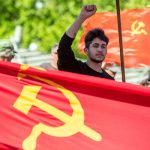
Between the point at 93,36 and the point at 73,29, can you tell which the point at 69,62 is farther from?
the point at 93,36

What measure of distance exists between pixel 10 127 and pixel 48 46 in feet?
58.7

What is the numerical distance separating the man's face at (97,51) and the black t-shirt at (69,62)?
84 mm

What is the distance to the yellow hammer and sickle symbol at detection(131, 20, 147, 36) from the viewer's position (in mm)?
9141

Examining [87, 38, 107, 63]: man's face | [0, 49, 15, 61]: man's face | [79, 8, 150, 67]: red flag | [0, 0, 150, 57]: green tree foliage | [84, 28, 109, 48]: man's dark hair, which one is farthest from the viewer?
[0, 0, 150, 57]: green tree foliage

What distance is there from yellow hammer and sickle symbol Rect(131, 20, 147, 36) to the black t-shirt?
9.67ft

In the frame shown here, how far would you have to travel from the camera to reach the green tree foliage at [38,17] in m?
24.6

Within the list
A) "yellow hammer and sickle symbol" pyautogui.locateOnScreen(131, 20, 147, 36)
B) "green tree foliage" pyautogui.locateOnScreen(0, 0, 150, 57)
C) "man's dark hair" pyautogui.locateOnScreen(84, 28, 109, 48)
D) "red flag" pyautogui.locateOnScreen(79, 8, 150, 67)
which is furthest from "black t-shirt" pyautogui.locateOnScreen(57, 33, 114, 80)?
"green tree foliage" pyautogui.locateOnScreen(0, 0, 150, 57)

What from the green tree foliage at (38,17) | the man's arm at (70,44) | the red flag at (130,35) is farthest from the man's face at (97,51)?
the green tree foliage at (38,17)

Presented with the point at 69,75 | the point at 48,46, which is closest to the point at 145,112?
the point at 69,75

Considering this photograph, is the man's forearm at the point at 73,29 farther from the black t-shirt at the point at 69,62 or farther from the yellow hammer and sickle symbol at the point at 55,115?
the yellow hammer and sickle symbol at the point at 55,115

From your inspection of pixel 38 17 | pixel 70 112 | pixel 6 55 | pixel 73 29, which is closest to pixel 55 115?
pixel 70 112

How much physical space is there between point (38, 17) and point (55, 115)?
21367 millimetres

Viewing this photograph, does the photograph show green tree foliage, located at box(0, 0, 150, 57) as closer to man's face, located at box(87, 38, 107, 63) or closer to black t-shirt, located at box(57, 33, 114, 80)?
man's face, located at box(87, 38, 107, 63)

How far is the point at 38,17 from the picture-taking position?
88.2 feet
